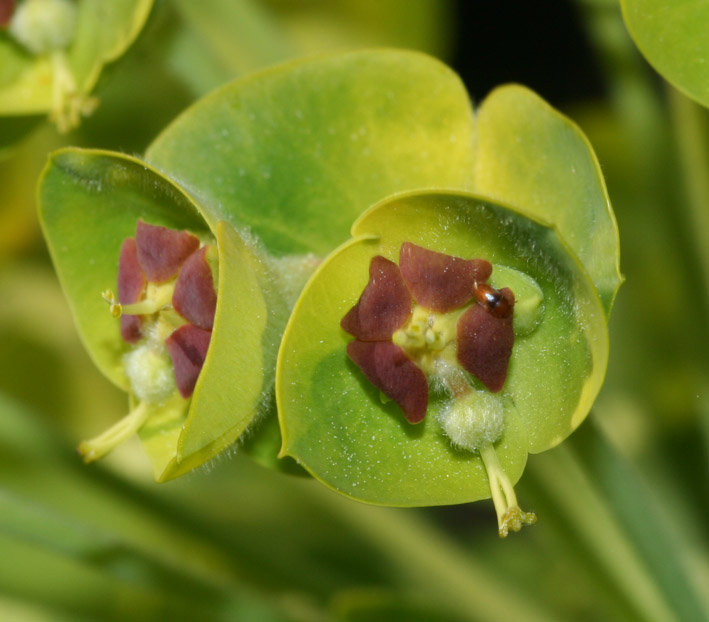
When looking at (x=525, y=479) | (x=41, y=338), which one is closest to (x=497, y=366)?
(x=525, y=479)

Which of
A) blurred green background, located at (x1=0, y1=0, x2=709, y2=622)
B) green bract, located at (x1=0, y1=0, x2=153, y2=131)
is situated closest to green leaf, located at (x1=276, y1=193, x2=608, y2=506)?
blurred green background, located at (x1=0, y1=0, x2=709, y2=622)

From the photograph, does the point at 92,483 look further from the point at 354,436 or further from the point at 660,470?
the point at 660,470

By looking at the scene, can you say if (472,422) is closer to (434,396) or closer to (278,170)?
(434,396)

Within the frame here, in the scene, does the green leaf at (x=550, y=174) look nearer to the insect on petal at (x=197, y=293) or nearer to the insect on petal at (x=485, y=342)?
the insect on petal at (x=485, y=342)

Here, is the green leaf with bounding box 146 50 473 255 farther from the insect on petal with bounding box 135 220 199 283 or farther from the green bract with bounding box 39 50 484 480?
the insect on petal with bounding box 135 220 199 283

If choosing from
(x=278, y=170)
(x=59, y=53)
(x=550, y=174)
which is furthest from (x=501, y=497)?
(x=59, y=53)

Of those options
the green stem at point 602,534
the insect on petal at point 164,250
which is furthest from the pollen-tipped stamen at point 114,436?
the green stem at point 602,534
